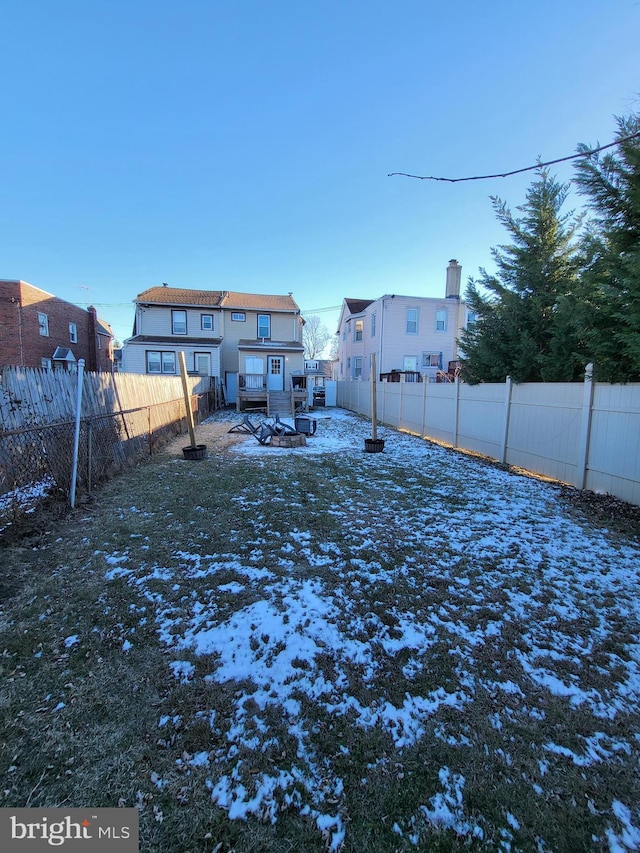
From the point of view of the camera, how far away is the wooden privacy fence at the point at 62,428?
406 centimetres

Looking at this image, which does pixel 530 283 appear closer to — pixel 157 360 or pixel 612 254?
pixel 612 254

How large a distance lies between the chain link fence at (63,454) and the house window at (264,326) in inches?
610

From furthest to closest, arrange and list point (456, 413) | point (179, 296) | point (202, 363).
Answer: point (179, 296), point (202, 363), point (456, 413)

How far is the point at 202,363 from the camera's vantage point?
69.3ft

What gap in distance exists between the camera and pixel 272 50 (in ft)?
24.1

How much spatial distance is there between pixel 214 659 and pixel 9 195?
2332cm

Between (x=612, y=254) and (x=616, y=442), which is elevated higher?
(x=612, y=254)

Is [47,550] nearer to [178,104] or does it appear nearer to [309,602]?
[309,602]

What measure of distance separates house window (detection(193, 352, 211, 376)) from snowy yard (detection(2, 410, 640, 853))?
56.8ft

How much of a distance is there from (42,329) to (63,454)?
21.2 m

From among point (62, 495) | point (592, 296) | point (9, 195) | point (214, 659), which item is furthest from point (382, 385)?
point (9, 195)

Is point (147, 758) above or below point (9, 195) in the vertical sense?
below

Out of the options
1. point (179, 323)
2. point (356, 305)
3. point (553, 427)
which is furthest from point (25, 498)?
point (356, 305)

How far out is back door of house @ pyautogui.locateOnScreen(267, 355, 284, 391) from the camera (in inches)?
842
